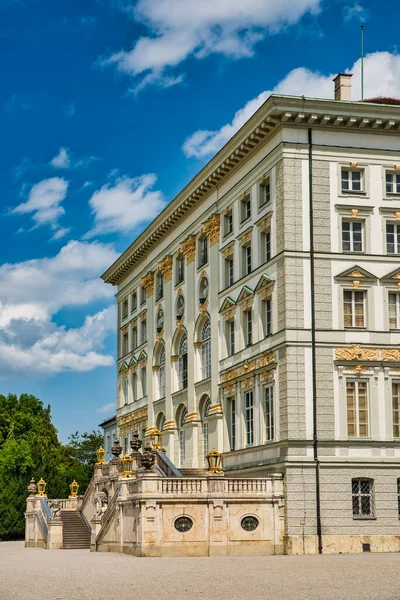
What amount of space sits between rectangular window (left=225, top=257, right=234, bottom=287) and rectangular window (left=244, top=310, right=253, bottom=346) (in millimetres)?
3076

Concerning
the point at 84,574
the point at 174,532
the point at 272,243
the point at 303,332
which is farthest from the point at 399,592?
the point at 272,243

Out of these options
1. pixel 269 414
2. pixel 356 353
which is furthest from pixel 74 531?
pixel 356 353

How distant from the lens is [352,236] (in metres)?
44.7

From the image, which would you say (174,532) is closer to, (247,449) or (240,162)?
(247,449)

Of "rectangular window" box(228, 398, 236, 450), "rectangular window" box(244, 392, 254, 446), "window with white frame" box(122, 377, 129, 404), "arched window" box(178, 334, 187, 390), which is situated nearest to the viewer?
"rectangular window" box(244, 392, 254, 446)

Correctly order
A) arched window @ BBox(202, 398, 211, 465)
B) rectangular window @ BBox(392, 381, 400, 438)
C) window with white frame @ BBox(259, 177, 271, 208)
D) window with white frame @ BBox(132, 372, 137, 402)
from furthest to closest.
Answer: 1. window with white frame @ BBox(132, 372, 137, 402)
2. arched window @ BBox(202, 398, 211, 465)
3. window with white frame @ BBox(259, 177, 271, 208)
4. rectangular window @ BBox(392, 381, 400, 438)

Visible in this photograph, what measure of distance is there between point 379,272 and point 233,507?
38.6ft

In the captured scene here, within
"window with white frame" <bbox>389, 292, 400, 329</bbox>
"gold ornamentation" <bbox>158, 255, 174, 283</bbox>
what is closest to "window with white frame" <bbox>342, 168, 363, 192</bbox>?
"window with white frame" <bbox>389, 292, 400, 329</bbox>

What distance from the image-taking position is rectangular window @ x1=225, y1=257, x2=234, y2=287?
52.1 m

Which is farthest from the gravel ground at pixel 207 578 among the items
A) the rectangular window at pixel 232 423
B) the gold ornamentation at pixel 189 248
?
the gold ornamentation at pixel 189 248

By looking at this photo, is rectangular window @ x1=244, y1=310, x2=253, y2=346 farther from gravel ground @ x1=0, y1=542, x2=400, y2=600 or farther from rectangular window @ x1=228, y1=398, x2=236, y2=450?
gravel ground @ x1=0, y1=542, x2=400, y2=600

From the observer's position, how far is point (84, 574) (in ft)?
99.1

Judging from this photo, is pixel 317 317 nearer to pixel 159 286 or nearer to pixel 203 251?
pixel 203 251

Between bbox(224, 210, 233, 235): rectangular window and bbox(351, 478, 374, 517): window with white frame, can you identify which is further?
bbox(224, 210, 233, 235): rectangular window
